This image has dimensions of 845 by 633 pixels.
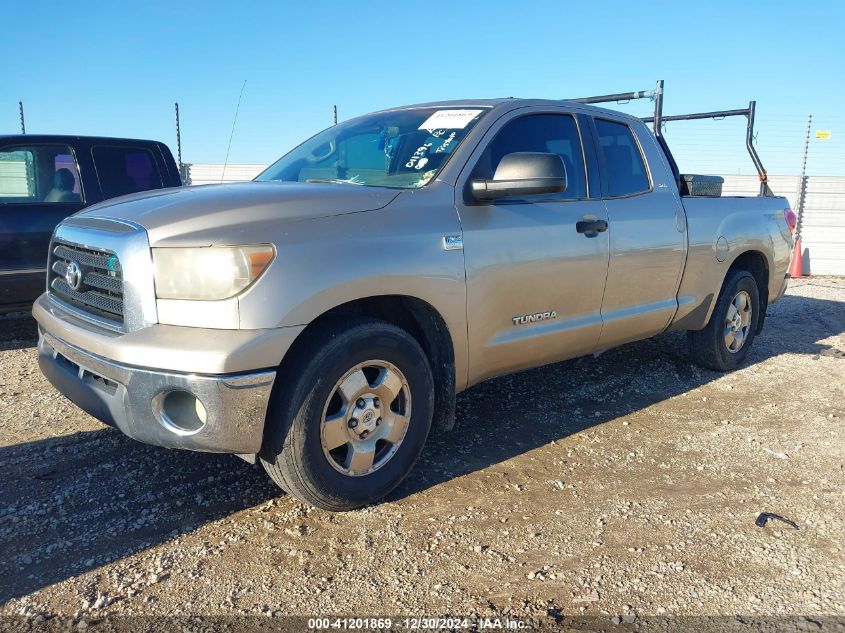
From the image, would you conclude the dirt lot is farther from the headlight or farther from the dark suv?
the dark suv

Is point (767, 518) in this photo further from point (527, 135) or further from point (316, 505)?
point (527, 135)

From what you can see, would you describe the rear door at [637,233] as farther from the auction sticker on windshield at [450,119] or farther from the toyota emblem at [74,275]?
the toyota emblem at [74,275]

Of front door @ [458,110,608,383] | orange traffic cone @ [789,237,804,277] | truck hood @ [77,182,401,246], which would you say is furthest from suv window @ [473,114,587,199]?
orange traffic cone @ [789,237,804,277]

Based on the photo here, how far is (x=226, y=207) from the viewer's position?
107 inches

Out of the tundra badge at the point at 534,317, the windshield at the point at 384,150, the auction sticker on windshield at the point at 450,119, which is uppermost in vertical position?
the auction sticker on windshield at the point at 450,119

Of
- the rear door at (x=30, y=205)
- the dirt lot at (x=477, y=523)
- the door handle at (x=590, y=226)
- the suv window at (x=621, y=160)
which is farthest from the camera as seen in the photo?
the rear door at (x=30, y=205)

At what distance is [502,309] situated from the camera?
11.2 ft

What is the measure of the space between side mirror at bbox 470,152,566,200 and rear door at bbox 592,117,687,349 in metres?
0.88

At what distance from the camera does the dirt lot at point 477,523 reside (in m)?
2.41

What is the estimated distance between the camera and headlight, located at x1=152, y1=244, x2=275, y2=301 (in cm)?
254

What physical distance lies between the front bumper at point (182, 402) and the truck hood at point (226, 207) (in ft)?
1.70

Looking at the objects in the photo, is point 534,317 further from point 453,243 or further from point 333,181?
point 333,181

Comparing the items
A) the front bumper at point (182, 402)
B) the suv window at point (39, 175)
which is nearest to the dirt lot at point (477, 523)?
the front bumper at point (182, 402)

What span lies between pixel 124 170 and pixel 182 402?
13.7 feet
